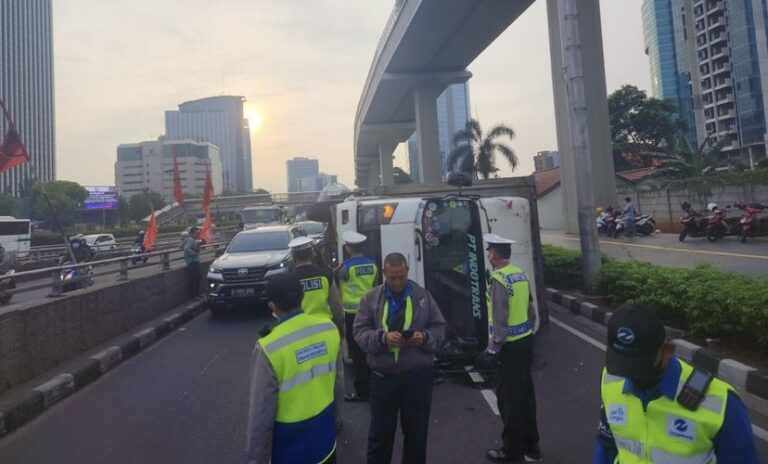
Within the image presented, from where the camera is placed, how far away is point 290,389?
7.93 feet

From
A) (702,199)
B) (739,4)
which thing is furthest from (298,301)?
(739,4)

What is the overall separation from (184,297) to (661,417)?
1179 centimetres

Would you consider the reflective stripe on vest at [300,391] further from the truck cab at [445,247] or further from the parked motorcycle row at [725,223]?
the parked motorcycle row at [725,223]

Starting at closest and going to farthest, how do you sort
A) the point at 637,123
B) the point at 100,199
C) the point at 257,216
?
the point at 257,216, the point at 637,123, the point at 100,199

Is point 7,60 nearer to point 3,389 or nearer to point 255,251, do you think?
point 255,251

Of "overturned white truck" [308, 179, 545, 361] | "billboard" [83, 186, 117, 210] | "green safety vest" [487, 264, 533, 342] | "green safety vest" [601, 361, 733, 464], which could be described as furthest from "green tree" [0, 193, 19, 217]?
"green safety vest" [601, 361, 733, 464]

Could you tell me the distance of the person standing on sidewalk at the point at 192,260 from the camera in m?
12.1

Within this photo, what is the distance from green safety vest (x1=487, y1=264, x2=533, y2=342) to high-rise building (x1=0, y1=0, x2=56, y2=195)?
18.3 meters

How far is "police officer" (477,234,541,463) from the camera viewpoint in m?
3.88

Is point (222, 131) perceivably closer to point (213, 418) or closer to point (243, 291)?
point (243, 291)

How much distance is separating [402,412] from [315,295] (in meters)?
1.32

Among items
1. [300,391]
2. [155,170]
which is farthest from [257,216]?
[155,170]

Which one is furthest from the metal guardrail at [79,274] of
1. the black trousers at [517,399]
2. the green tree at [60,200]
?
the green tree at [60,200]

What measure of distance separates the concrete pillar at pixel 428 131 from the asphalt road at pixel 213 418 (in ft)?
91.8
